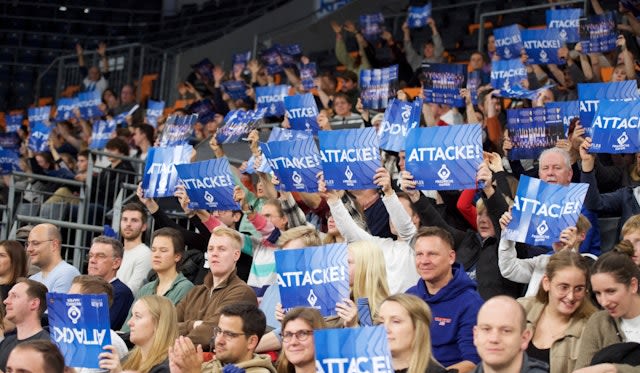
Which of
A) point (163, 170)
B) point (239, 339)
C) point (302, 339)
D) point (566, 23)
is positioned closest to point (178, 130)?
point (163, 170)

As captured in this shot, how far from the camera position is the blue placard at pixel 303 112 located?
9.74 meters

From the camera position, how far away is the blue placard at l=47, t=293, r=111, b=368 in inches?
237

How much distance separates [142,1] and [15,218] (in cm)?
1120

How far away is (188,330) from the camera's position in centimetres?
683

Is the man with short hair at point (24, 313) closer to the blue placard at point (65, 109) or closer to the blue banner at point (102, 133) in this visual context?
the blue banner at point (102, 133)

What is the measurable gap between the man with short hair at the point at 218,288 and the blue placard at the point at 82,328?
35.9 inches

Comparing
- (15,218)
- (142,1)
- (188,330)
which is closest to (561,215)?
(188,330)

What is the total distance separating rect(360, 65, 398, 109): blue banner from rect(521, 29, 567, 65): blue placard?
118 cm

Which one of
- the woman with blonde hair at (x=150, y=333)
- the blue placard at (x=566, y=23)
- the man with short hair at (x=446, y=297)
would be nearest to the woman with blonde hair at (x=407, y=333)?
the man with short hair at (x=446, y=297)

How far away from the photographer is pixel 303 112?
32.1 ft

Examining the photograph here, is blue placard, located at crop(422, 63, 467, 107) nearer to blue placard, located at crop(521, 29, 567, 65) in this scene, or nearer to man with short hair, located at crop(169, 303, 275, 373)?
blue placard, located at crop(521, 29, 567, 65)

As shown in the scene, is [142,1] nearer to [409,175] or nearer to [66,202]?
[66,202]

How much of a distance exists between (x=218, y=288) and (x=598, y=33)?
167 inches

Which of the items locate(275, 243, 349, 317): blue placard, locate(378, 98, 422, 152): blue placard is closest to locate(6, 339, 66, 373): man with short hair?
locate(275, 243, 349, 317): blue placard
